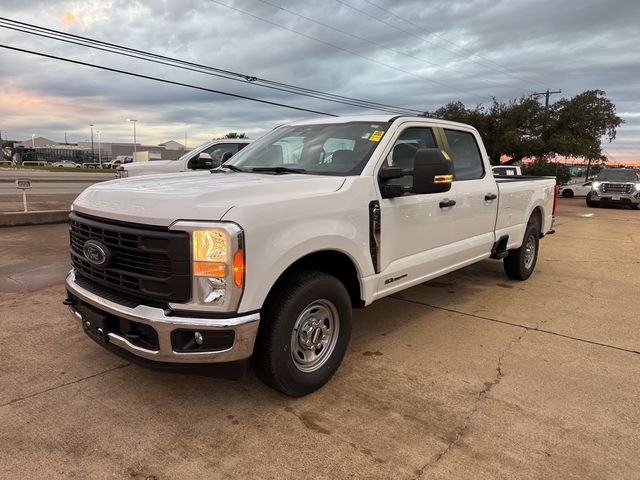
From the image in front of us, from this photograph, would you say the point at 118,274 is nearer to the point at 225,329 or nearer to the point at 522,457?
the point at 225,329

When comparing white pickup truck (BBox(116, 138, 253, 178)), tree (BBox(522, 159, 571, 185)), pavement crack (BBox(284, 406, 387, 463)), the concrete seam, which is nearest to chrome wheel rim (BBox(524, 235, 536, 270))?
the concrete seam

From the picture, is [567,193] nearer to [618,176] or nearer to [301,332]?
[618,176]

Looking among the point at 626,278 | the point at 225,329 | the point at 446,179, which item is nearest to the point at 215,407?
the point at 225,329

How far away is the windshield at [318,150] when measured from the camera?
388 centimetres

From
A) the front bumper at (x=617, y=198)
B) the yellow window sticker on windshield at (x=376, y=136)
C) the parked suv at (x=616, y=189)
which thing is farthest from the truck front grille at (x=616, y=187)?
the yellow window sticker on windshield at (x=376, y=136)

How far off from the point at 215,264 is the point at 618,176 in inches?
963

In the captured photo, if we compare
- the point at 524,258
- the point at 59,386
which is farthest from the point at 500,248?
the point at 59,386

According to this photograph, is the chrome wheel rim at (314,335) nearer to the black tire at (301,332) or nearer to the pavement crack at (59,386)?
the black tire at (301,332)

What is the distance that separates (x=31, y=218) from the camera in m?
10.5

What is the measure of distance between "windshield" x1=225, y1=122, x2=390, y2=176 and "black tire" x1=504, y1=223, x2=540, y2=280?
333cm

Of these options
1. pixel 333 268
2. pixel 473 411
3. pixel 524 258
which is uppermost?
pixel 333 268

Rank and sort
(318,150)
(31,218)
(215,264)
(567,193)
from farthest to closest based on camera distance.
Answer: (567,193) < (31,218) < (318,150) < (215,264)

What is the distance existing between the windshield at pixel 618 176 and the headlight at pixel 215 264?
24.0 meters

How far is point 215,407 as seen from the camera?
3.18 meters
